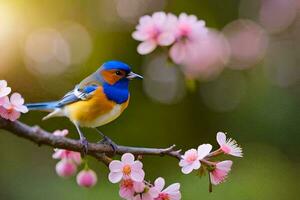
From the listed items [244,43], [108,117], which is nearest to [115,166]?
[108,117]

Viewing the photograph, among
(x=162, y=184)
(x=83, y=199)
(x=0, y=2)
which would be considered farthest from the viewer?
(x=0, y=2)

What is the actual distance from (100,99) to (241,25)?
1.61 m

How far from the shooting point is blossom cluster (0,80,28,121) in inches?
30.5

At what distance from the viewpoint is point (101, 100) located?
4.04 feet

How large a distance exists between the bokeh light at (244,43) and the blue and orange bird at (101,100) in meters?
1.48

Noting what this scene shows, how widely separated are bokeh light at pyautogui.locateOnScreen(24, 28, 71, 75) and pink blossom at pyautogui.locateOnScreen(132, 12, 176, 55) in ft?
4.35

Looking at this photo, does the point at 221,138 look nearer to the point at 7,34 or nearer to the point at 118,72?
the point at 118,72

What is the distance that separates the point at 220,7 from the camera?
2723 millimetres

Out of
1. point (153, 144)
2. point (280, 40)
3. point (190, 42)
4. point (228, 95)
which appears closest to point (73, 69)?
point (153, 144)

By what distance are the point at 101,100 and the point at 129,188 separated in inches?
14.9

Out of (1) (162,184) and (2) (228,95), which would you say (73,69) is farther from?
(1) (162,184)

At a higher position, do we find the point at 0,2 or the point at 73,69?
the point at 0,2

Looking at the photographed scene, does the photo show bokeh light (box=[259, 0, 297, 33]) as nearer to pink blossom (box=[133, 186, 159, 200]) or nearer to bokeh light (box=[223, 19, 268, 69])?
bokeh light (box=[223, 19, 268, 69])

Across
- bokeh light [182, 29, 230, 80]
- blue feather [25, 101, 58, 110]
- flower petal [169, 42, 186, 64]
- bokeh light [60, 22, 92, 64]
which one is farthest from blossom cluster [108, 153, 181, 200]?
bokeh light [60, 22, 92, 64]
